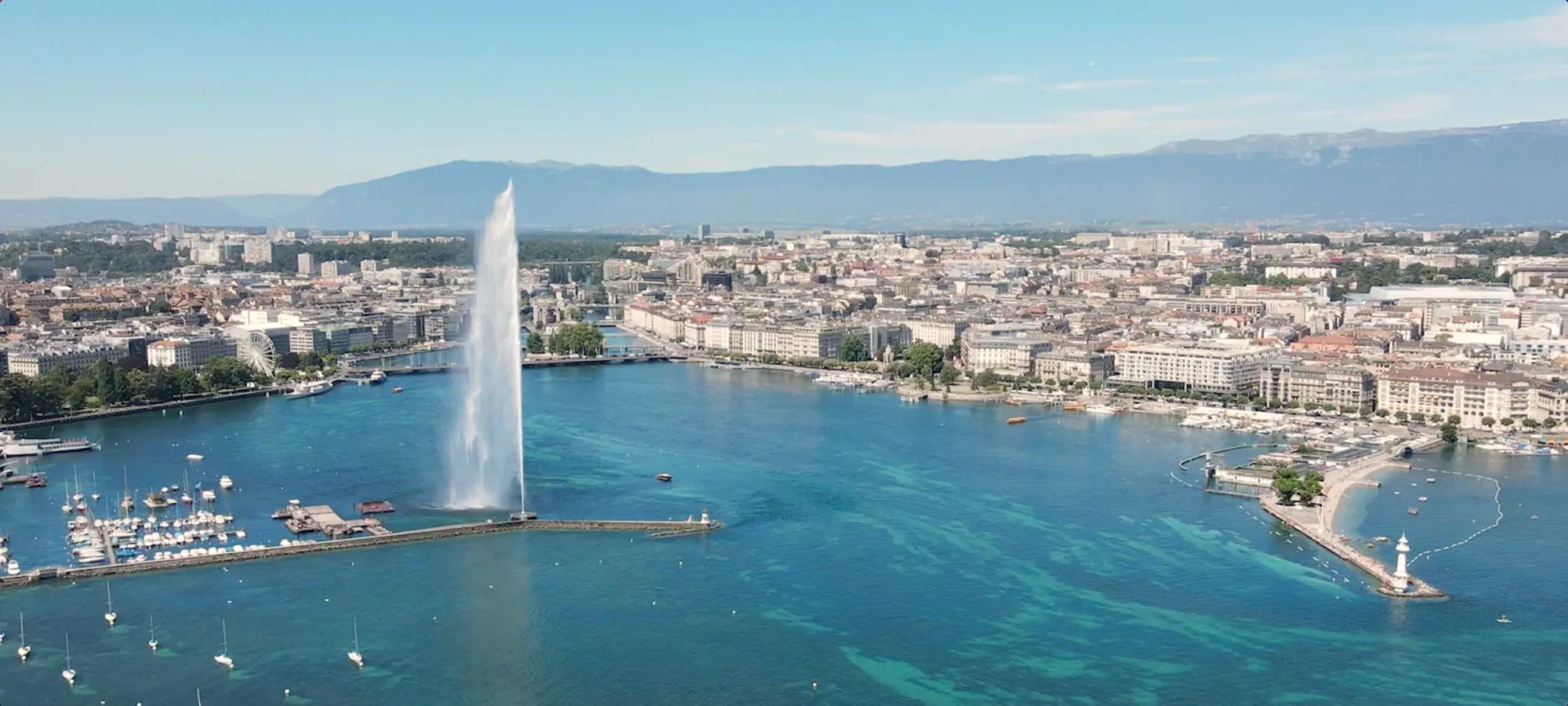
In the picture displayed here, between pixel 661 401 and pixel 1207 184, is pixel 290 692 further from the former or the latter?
pixel 1207 184

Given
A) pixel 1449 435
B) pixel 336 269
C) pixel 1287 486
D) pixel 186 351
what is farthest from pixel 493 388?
pixel 336 269

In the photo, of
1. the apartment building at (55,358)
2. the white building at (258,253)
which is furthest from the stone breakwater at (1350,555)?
the white building at (258,253)

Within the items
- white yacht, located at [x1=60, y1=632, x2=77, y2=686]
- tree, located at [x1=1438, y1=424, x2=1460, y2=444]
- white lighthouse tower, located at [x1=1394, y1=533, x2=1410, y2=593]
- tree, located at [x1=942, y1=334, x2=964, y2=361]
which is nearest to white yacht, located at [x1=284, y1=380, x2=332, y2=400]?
tree, located at [x1=942, y1=334, x2=964, y2=361]

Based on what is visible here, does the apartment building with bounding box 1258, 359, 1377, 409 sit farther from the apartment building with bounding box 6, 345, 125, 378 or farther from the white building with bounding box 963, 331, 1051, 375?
the apartment building with bounding box 6, 345, 125, 378

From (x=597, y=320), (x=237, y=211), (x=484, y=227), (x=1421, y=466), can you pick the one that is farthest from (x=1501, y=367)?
(x=237, y=211)

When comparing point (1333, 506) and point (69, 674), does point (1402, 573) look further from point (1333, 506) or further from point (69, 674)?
point (69, 674)

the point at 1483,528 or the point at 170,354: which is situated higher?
the point at 170,354
